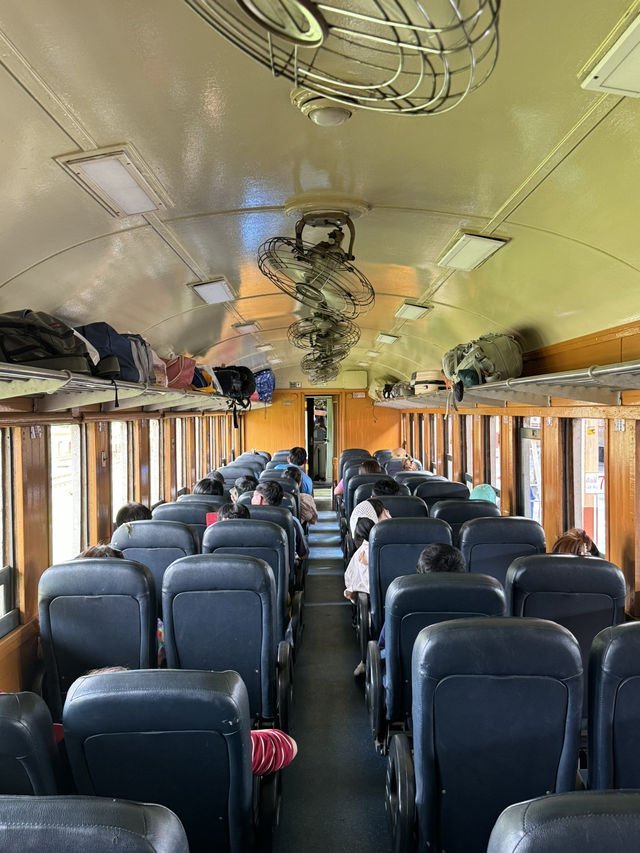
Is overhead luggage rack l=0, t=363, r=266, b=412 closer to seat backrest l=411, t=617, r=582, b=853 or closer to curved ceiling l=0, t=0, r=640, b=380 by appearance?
curved ceiling l=0, t=0, r=640, b=380

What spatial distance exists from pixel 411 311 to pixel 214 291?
8.96 feet

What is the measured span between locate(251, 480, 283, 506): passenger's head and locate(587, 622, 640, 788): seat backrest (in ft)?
16.2

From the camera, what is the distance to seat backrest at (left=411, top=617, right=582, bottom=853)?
211cm

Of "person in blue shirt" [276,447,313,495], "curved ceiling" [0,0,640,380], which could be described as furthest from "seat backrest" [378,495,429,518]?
"person in blue shirt" [276,447,313,495]

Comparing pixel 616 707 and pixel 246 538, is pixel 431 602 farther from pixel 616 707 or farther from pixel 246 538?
pixel 246 538

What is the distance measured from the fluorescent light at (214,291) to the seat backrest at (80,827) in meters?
5.09

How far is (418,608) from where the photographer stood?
10.2 feet

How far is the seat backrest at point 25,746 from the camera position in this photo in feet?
5.60

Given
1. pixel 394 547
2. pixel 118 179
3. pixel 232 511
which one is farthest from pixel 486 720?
pixel 232 511

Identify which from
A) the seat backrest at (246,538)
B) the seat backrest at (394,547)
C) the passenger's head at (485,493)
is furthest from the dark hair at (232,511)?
the passenger's head at (485,493)

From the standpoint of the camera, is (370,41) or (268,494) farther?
(268,494)

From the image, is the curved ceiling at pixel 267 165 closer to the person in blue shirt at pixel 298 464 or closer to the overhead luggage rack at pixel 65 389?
the overhead luggage rack at pixel 65 389

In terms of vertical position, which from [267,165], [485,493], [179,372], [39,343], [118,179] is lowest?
[485,493]

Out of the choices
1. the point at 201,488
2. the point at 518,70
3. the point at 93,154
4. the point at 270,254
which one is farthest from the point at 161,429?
the point at 518,70
